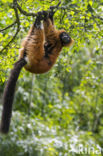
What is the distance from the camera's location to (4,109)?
318 cm

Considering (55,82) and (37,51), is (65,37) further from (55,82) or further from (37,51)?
(55,82)

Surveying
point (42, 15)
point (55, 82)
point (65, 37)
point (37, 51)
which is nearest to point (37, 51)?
point (37, 51)

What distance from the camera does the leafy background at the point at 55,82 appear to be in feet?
Answer: 12.7

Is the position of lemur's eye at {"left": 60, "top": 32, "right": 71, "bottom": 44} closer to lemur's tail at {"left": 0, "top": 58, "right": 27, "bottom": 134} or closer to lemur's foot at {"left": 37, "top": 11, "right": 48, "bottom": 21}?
lemur's foot at {"left": 37, "top": 11, "right": 48, "bottom": 21}

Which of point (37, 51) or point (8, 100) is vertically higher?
point (37, 51)

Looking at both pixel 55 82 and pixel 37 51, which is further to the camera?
pixel 55 82

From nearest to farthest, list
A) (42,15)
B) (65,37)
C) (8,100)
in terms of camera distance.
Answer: (8,100)
(42,15)
(65,37)

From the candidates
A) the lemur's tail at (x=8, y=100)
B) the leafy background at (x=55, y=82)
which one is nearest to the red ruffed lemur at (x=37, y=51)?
the lemur's tail at (x=8, y=100)

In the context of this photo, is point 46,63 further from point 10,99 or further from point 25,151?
point 25,151

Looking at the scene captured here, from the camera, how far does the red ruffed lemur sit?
3260 millimetres

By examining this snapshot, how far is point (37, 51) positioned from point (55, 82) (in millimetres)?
3146

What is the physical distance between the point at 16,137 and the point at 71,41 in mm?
3407

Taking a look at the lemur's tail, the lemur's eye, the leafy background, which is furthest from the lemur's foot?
the lemur's tail

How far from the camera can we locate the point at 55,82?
7.05 meters
